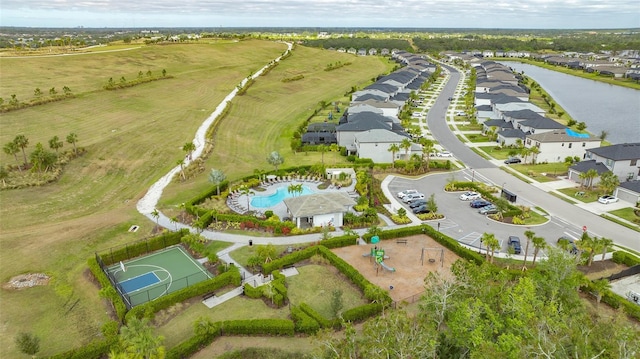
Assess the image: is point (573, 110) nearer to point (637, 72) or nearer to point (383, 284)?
point (637, 72)

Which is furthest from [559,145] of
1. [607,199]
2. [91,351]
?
[91,351]

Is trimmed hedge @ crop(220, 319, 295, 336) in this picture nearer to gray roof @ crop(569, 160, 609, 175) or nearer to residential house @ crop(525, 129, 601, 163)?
gray roof @ crop(569, 160, 609, 175)

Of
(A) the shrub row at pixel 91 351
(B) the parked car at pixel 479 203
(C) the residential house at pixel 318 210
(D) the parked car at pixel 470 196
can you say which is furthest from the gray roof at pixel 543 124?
(A) the shrub row at pixel 91 351

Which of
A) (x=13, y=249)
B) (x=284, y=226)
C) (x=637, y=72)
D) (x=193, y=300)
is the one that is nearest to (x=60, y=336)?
(x=193, y=300)

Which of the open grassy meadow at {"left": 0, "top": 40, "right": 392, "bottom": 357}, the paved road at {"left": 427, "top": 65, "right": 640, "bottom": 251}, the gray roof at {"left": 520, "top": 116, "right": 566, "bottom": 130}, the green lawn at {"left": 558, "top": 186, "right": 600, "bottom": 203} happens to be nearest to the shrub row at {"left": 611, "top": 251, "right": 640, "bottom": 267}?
the paved road at {"left": 427, "top": 65, "right": 640, "bottom": 251}

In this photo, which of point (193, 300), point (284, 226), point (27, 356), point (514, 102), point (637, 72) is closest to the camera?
point (27, 356)

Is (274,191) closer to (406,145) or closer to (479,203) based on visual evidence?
(406,145)
